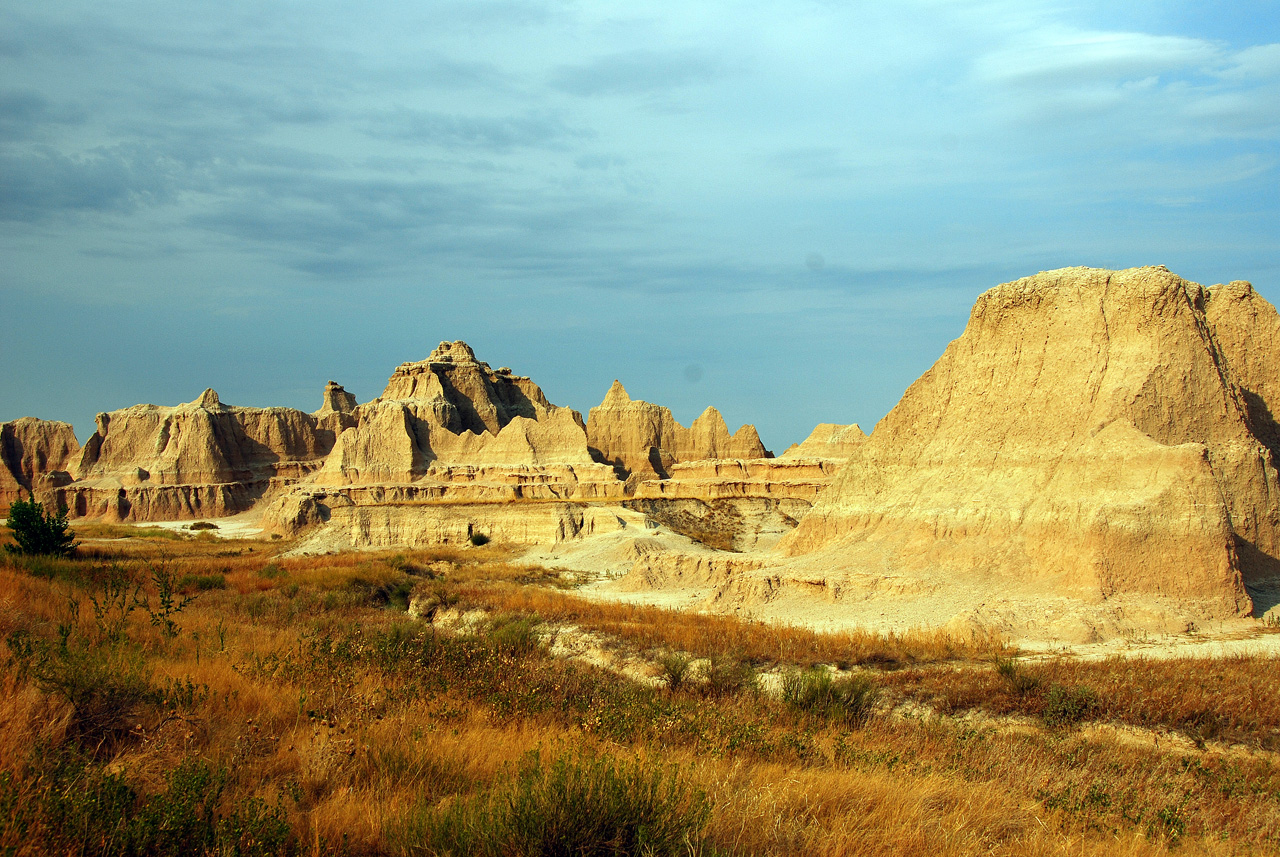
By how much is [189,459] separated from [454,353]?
109ft

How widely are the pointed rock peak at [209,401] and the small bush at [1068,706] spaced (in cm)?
9875

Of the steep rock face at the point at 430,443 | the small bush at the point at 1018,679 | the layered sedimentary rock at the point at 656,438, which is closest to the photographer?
the small bush at the point at 1018,679

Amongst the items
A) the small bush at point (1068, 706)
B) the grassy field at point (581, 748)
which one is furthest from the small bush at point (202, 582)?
the small bush at point (1068, 706)

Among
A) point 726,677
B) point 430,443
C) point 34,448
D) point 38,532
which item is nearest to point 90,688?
point 726,677

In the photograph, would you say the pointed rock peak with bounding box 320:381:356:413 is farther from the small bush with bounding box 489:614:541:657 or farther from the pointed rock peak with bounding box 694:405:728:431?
the small bush with bounding box 489:614:541:657

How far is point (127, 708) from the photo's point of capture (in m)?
6.14

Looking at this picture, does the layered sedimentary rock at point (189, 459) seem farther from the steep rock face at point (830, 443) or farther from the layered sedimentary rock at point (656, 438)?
the steep rock face at point (830, 443)

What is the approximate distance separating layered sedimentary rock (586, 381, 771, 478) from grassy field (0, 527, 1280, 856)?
77720 mm

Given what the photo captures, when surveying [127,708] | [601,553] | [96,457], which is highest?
[96,457]

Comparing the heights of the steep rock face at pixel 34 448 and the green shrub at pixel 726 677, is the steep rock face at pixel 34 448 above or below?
above

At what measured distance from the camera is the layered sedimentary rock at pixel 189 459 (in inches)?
3167

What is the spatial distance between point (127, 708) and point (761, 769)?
205 inches

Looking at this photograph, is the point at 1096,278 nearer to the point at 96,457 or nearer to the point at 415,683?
the point at 415,683

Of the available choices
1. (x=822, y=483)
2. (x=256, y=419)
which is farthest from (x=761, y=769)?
(x=256, y=419)
